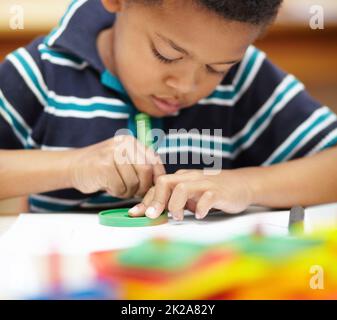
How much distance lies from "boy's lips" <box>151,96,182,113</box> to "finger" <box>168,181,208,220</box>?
0.14 meters

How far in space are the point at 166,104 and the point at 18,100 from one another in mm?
192

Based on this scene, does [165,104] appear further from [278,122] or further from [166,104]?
[278,122]

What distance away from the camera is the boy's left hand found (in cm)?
58

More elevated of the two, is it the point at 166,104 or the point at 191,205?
the point at 166,104

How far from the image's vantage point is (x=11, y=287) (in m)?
0.38

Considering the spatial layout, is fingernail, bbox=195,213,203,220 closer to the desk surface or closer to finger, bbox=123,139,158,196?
finger, bbox=123,139,158,196

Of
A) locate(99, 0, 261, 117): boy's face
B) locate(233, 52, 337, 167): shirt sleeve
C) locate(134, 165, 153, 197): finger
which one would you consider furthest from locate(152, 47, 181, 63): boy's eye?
locate(233, 52, 337, 167): shirt sleeve

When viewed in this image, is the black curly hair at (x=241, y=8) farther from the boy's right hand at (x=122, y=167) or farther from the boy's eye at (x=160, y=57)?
the boy's right hand at (x=122, y=167)

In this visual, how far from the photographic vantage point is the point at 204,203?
22.8 inches

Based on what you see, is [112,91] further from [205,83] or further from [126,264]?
[126,264]

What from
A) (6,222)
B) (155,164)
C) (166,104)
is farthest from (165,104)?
(6,222)

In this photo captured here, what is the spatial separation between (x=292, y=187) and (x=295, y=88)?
184 millimetres

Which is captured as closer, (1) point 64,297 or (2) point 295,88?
(1) point 64,297
